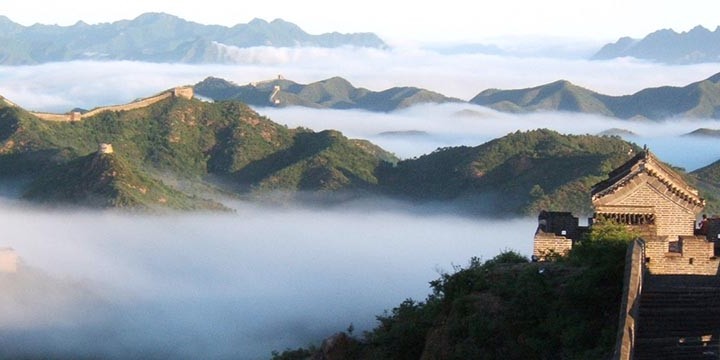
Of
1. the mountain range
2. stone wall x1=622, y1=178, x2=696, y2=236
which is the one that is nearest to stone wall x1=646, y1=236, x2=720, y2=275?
stone wall x1=622, y1=178, x2=696, y2=236

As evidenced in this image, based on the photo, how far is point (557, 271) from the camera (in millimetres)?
28812

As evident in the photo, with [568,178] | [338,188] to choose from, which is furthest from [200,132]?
[568,178]

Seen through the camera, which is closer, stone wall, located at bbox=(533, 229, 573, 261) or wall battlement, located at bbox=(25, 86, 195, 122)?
stone wall, located at bbox=(533, 229, 573, 261)

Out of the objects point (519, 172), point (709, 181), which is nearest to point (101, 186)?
point (519, 172)

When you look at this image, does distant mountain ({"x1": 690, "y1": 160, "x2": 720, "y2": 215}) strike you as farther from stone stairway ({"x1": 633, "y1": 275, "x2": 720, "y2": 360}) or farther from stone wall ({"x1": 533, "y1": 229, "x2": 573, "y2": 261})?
stone stairway ({"x1": 633, "y1": 275, "x2": 720, "y2": 360})

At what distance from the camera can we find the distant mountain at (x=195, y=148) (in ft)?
446

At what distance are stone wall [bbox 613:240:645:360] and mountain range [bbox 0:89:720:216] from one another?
271 feet

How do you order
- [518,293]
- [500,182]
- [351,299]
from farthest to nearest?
[500,182], [351,299], [518,293]

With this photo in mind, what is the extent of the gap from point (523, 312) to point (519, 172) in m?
96.7

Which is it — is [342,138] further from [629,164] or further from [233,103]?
[629,164]

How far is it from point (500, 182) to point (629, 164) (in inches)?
3504

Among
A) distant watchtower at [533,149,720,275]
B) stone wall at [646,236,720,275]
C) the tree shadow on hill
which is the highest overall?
the tree shadow on hill

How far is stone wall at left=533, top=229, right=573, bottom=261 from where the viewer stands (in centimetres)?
3312

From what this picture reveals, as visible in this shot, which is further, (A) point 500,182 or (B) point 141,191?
(A) point 500,182
